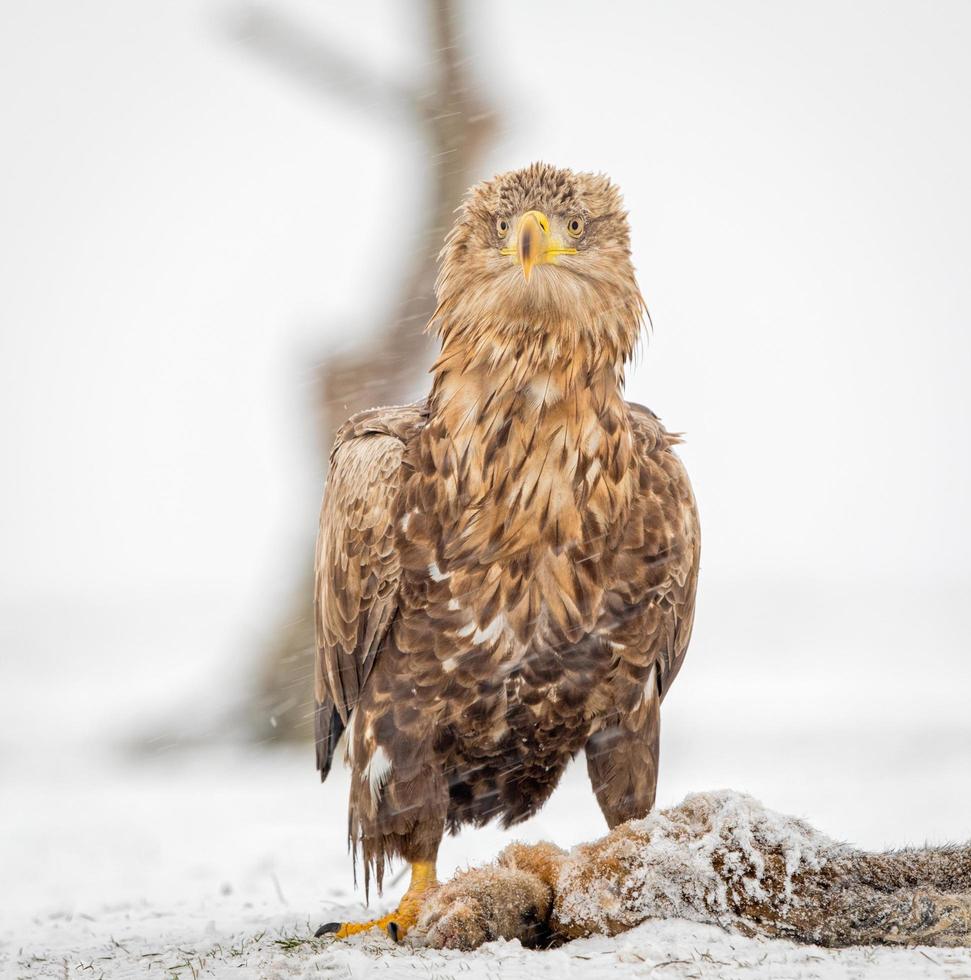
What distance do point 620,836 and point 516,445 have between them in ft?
4.41

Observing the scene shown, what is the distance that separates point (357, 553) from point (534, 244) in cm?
123

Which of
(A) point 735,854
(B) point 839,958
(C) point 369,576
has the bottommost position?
(B) point 839,958

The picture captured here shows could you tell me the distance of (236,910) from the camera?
17.2 feet

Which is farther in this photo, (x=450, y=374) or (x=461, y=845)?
(x=461, y=845)

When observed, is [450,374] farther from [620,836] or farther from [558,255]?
[620,836]

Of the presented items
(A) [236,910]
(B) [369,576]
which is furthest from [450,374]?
(A) [236,910]

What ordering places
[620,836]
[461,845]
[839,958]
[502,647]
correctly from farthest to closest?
[461,845] < [502,647] < [620,836] < [839,958]

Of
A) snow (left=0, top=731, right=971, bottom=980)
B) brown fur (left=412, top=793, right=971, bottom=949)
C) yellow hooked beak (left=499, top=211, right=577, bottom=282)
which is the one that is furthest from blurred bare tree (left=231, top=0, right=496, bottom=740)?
brown fur (left=412, top=793, right=971, bottom=949)

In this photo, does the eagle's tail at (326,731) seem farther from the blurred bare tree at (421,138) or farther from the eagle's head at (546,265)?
the blurred bare tree at (421,138)

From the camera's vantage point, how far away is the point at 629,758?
14.5ft

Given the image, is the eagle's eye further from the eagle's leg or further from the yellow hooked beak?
the eagle's leg

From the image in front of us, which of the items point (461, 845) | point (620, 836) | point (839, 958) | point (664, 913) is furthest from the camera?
point (461, 845)

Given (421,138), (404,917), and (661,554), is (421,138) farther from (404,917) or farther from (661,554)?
(404,917)

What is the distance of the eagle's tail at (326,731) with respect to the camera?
4984mm
